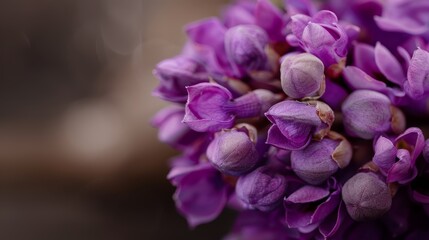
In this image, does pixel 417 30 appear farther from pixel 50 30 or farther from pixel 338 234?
pixel 50 30

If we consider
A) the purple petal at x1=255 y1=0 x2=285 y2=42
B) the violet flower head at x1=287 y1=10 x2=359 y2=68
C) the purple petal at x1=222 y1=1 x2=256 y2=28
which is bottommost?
the purple petal at x1=222 y1=1 x2=256 y2=28

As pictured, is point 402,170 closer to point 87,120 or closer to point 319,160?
point 319,160

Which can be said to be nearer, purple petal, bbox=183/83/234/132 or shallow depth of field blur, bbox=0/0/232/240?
purple petal, bbox=183/83/234/132

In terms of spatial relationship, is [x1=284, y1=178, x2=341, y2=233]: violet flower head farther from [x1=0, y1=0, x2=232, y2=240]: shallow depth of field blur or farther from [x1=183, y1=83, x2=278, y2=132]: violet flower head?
[x1=0, y1=0, x2=232, y2=240]: shallow depth of field blur

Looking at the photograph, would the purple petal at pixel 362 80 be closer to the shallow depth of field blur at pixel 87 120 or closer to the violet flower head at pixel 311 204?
the violet flower head at pixel 311 204

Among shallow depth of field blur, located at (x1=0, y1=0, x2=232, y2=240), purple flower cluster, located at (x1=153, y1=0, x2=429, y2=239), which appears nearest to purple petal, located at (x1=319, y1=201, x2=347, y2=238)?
purple flower cluster, located at (x1=153, y1=0, x2=429, y2=239)

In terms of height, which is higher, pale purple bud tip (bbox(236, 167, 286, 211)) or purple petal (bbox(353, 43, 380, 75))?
purple petal (bbox(353, 43, 380, 75))
